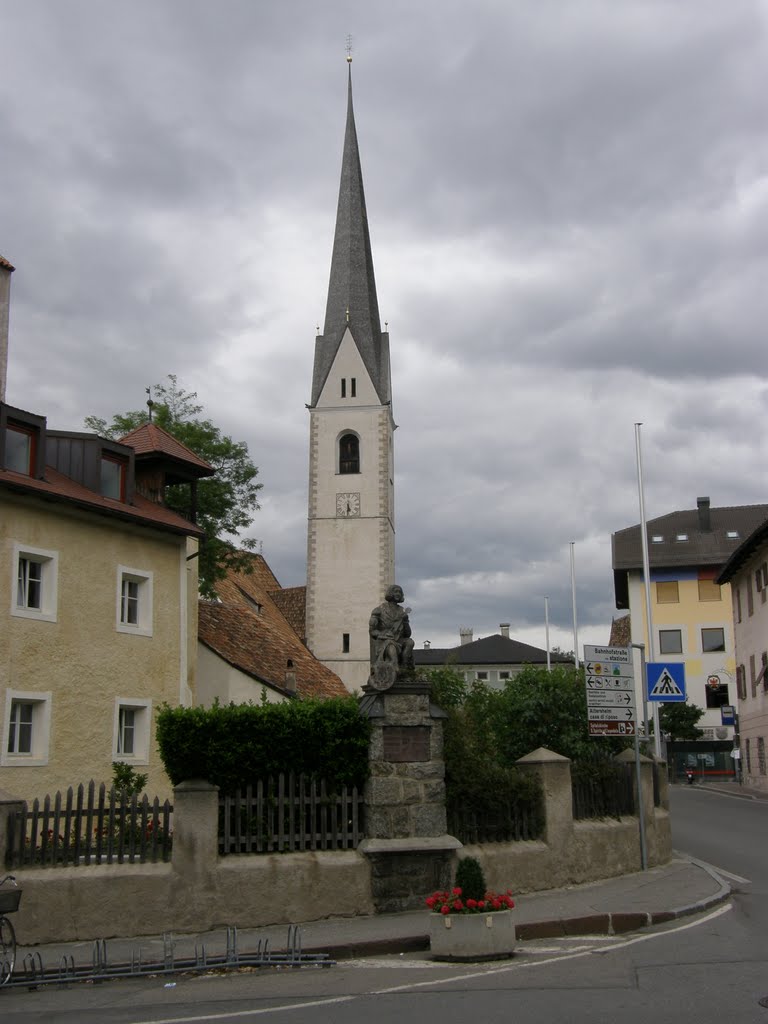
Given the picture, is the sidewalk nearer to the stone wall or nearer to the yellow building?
the stone wall

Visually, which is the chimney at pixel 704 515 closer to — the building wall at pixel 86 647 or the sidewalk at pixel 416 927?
the building wall at pixel 86 647

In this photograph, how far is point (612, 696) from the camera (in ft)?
55.8

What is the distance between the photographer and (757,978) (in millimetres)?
9109

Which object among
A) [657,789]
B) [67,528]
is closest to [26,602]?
[67,528]

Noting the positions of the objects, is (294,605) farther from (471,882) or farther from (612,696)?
(471,882)

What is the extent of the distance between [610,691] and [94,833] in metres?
8.16

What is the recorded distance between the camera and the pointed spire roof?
65.2m

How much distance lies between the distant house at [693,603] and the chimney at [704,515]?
0.29ft

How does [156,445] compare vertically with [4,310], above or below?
below

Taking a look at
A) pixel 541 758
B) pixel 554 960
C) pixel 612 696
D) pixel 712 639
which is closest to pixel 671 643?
pixel 712 639

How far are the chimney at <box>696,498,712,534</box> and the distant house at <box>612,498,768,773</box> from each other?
0.29ft

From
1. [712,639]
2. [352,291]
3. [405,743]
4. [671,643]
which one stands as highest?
[352,291]

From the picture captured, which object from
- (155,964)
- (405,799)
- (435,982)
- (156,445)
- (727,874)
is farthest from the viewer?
(156,445)

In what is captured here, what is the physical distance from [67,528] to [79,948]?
1241 centimetres
